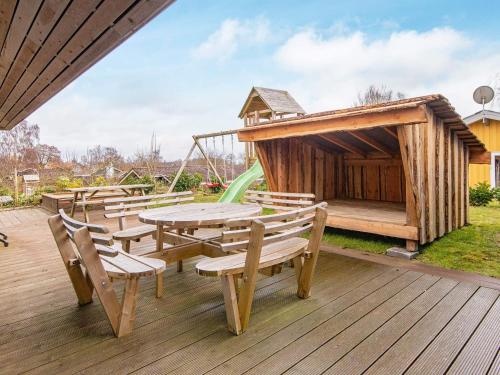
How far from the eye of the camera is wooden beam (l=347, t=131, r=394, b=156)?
15.7 feet

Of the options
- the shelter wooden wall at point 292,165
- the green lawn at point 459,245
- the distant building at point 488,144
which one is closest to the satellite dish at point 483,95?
the distant building at point 488,144

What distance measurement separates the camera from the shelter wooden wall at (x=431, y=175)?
3568 millimetres

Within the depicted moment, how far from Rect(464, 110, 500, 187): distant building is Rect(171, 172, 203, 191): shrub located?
27.6 ft

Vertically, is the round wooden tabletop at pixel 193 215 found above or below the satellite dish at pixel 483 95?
below

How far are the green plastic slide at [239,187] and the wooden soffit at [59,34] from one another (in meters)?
3.89

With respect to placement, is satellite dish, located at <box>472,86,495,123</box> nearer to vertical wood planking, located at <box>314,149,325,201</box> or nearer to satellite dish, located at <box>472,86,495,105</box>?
satellite dish, located at <box>472,86,495,105</box>

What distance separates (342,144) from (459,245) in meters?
2.46

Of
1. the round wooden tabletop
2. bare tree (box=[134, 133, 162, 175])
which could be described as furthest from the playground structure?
the round wooden tabletop

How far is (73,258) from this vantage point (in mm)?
2377

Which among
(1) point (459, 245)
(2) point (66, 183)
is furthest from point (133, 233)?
(2) point (66, 183)

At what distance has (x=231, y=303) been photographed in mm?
1976

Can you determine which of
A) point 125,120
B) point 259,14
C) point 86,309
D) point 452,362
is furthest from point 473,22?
point 125,120

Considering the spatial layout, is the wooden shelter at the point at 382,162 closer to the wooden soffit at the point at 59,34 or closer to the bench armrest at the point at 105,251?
the wooden soffit at the point at 59,34

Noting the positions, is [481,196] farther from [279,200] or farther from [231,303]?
[231,303]
